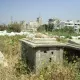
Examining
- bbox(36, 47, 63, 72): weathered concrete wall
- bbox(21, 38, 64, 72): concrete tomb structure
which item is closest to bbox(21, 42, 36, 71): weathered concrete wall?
bbox(21, 38, 64, 72): concrete tomb structure

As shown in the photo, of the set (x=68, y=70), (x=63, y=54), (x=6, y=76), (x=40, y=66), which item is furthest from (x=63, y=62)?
(x=6, y=76)

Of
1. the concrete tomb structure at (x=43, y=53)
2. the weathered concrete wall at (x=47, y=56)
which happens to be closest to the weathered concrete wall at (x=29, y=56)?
the concrete tomb structure at (x=43, y=53)

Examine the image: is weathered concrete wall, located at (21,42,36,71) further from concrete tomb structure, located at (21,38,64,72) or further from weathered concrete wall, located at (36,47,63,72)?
weathered concrete wall, located at (36,47,63,72)

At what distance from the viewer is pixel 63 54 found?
7121 millimetres

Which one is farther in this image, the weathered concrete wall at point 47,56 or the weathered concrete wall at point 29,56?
the weathered concrete wall at point 29,56

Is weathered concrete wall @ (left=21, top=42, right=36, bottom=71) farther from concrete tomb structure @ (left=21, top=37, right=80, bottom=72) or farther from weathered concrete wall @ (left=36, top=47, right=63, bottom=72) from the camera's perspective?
weathered concrete wall @ (left=36, top=47, right=63, bottom=72)

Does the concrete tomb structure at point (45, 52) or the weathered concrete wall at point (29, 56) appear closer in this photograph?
the concrete tomb structure at point (45, 52)

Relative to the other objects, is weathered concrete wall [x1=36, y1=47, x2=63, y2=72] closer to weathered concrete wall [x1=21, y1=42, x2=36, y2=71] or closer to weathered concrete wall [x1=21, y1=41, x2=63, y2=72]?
weathered concrete wall [x1=21, y1=41, x2=63, y2=72]

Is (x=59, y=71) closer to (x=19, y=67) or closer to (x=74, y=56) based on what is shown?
(x=74, y=56)

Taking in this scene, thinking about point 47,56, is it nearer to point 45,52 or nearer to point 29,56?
point 45,52

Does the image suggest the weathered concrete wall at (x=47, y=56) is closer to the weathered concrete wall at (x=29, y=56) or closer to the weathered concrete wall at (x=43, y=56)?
the weathered concrete wall at (x=43, y=56)

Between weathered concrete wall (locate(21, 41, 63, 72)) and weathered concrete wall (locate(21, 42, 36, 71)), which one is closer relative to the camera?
weathered concrete wall (locate(21, 41, 63, 72))

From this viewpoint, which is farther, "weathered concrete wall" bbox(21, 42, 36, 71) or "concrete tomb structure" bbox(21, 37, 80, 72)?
"weathered concrete wall" bbox(21, 42, 36, 71)

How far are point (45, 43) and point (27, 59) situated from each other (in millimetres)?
1134
